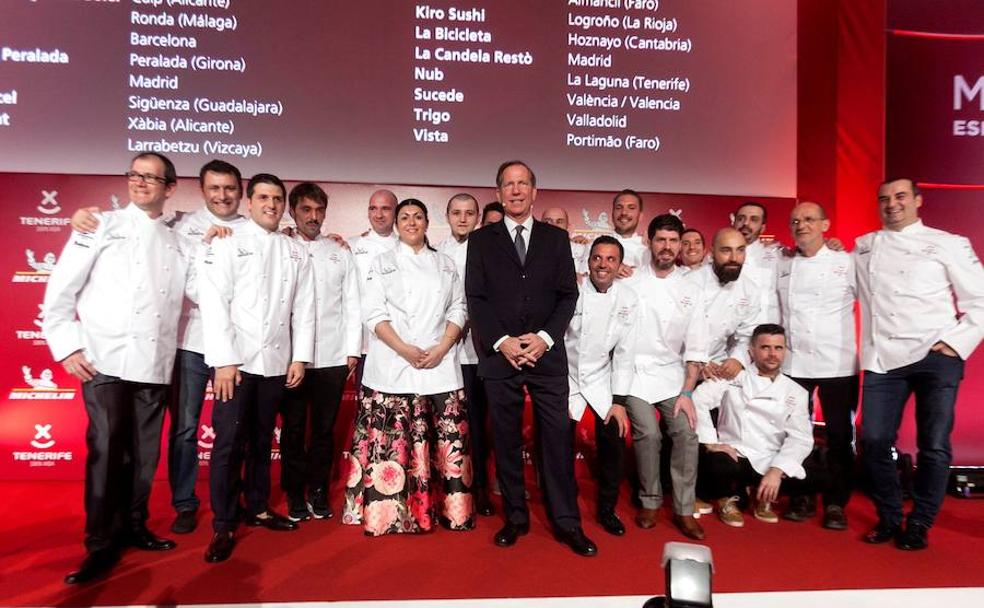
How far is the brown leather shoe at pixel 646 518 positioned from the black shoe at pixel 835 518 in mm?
961

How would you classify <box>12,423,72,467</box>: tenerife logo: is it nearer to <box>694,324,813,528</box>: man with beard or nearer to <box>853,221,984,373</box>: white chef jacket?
<box>694,324,813,528</box>: man with beard

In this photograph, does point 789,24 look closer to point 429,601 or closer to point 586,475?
point 586,475

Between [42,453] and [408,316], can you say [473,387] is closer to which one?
[408,316]

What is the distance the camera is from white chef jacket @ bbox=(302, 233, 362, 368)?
11.7 ft

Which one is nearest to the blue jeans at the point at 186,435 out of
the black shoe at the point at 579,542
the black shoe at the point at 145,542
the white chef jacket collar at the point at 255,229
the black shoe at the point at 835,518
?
the black shoe at the point at 145,542

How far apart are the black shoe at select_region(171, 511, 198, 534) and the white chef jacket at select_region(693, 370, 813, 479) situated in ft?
9.36

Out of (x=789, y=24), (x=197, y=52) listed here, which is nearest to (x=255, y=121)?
(x=197, y=52)

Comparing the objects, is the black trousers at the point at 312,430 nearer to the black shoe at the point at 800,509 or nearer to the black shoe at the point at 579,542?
the black shoe at the point at 579,542

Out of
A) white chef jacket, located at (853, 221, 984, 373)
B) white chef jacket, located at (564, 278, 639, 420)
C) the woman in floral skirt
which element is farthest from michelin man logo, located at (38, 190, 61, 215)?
white chef jacket, located at (853, 221, 984, 373)

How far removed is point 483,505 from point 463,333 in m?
1.03

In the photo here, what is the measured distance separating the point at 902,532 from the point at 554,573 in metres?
1.90

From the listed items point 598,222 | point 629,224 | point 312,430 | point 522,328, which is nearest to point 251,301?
point 312,430

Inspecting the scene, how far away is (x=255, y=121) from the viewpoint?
446 centimetres

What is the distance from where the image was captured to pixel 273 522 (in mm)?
3332
